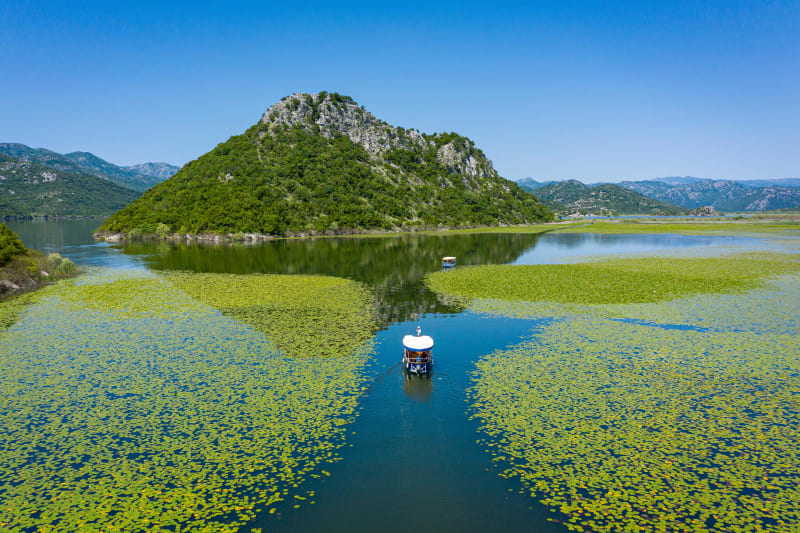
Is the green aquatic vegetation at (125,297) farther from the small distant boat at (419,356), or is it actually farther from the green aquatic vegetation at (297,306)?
the small distant boat at (419,356)

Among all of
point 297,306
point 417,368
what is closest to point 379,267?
point 297,306

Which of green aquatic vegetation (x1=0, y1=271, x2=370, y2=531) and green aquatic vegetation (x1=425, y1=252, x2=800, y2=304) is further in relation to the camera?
green aquatic vegetation (x1=425, y1=252, x2=800, y2=304)

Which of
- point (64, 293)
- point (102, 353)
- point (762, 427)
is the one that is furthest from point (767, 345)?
Answer: point (64, 293)

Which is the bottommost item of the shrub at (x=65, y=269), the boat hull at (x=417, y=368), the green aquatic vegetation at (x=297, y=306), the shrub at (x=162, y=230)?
the boat hull at (x=417, y=368)

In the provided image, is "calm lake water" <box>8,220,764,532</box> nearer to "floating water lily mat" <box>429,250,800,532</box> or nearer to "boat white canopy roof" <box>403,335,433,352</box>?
"floating water lily mat" <box>429,250,800,532</box>

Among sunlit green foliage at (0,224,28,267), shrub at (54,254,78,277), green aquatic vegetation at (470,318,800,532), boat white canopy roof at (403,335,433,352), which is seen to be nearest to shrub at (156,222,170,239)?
shrub at (54,254,78,277)

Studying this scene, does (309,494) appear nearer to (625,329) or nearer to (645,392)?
(645,392)

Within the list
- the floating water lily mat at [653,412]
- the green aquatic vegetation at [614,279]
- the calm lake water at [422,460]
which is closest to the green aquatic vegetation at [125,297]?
the calm lake water at [422,460]
